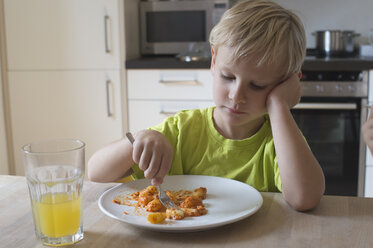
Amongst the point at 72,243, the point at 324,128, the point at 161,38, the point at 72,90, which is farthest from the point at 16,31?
the point at 72,243

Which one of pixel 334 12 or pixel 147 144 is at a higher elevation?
pixel 334 12

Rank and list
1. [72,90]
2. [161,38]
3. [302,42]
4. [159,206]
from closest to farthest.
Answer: [159,206]
[302,42]
[72,90]
[161,38]

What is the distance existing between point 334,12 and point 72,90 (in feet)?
5.24

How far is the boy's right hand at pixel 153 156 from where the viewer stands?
32.2 inches

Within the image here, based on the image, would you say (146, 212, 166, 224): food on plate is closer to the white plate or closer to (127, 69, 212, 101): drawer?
the white plate

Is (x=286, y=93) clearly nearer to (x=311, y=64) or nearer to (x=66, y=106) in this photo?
(x=311, y=64)

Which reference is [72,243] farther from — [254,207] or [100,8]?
[100,8]

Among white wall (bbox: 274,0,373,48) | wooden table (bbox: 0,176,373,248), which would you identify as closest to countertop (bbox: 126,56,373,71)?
white wall (bbox: 274,0,373,48)

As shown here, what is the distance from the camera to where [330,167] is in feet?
7.79

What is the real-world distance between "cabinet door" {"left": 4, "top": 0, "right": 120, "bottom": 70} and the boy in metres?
1.46

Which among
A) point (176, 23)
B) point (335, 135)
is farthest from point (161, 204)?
point (176, 23)

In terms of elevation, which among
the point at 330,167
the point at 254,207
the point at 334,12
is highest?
the point at 334,12

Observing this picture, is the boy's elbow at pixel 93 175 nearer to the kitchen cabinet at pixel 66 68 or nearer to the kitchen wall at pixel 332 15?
the kitchen cabinet at pixel 66 68

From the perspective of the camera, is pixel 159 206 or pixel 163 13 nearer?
pixel 159 206
